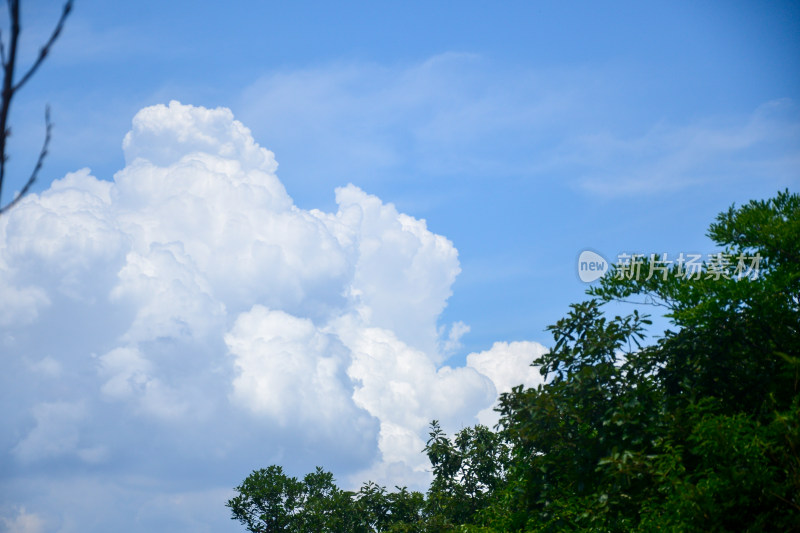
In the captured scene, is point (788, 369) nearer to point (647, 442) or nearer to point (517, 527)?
point (647, 442)

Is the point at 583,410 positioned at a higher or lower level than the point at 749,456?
higher

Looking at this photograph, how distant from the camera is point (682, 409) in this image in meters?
13.8

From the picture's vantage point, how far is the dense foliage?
1127cm

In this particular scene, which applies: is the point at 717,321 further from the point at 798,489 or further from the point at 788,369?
the point at 798,489

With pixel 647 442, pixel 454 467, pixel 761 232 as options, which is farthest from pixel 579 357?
pixel 454 467

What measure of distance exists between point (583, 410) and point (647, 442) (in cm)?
148

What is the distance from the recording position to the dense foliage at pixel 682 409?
1127 centimetres

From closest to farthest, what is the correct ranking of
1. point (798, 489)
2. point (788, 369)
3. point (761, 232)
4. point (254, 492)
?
point (798, 489), point (788, 369), point (761, 232), point (254, 492)

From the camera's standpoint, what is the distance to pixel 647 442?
46.1 ft

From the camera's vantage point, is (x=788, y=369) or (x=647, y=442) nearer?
(x=788, y=369)

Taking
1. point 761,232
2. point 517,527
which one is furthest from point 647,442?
point 761,232

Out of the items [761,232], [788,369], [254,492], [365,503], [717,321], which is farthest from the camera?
[254,492]

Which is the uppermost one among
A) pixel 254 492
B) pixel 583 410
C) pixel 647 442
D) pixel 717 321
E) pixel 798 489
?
pixel 254 492

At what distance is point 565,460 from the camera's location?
595 inches
